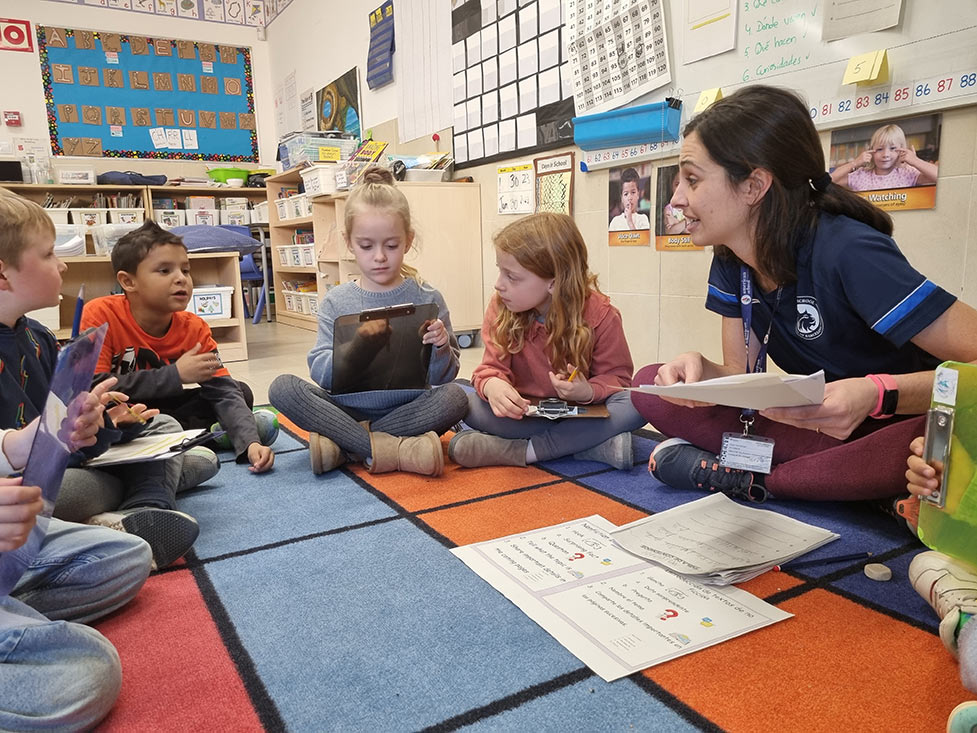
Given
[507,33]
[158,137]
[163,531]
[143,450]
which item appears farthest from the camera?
[158,137]

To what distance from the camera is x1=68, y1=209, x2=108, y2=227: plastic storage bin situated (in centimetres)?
440

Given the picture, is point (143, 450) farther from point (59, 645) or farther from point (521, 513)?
point (521, 513)

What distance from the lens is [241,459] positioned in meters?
1.54

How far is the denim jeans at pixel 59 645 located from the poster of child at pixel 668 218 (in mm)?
1672

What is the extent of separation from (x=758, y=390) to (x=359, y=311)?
1.01 metres

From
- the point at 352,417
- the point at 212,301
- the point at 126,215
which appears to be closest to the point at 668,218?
the point at 352,417

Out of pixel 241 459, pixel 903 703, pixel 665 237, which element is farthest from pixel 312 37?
pixel 903 703

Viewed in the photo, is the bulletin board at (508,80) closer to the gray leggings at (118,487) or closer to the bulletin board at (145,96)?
the gray leggings at (118,487)

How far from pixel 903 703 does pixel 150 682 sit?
0.75 meters

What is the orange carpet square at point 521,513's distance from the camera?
1093 mm

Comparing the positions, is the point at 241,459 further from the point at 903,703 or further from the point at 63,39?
the point at 63,39

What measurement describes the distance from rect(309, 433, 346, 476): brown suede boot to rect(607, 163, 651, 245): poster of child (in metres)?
1.21

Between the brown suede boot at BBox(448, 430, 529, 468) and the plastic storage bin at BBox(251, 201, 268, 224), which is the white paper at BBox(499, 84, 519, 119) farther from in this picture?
the plastic storage bin at BBox(251, 201, 268, 224)

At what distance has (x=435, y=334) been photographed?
1.48m
